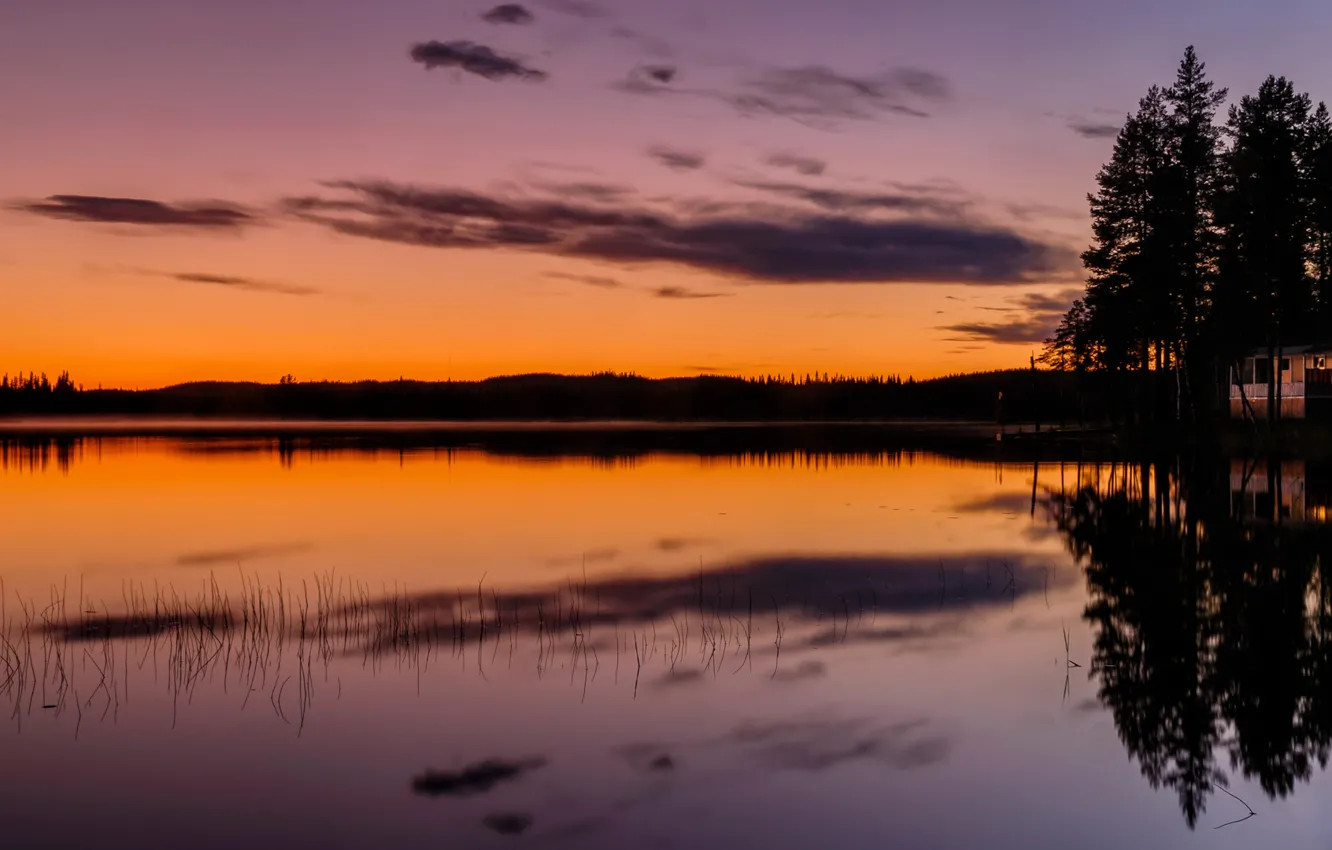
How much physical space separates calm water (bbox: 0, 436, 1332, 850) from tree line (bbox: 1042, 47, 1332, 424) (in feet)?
102

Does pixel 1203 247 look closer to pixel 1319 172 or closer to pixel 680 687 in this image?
pixel 1319 172

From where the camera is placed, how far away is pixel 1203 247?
65.5 metres

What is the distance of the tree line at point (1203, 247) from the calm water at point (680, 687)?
102 feet

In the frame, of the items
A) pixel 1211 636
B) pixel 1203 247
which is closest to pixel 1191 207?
pixel 1203 247

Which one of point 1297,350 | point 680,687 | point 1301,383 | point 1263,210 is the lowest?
point 680,687

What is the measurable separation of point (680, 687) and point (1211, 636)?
27.2 feet

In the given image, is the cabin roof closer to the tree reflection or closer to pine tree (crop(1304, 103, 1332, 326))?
pine tree (crop(1304, 103, 1332, 326))

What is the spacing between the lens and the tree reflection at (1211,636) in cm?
1112

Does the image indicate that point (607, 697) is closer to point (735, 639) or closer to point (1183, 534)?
point (735, 639)

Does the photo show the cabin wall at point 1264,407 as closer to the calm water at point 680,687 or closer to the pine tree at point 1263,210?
the pine tree at point 1263,210

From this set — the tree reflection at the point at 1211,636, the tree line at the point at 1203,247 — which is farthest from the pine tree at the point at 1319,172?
the tree reflection at the point at 1211,636

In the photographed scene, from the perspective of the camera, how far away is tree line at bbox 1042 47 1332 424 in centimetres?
5769

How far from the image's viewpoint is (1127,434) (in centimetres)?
7331

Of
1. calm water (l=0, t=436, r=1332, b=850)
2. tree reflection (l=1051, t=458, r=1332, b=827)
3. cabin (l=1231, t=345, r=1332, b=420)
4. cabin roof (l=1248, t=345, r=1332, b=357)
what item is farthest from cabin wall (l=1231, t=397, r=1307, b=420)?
calm water (l=0, t=436, r=1332, b=850)
